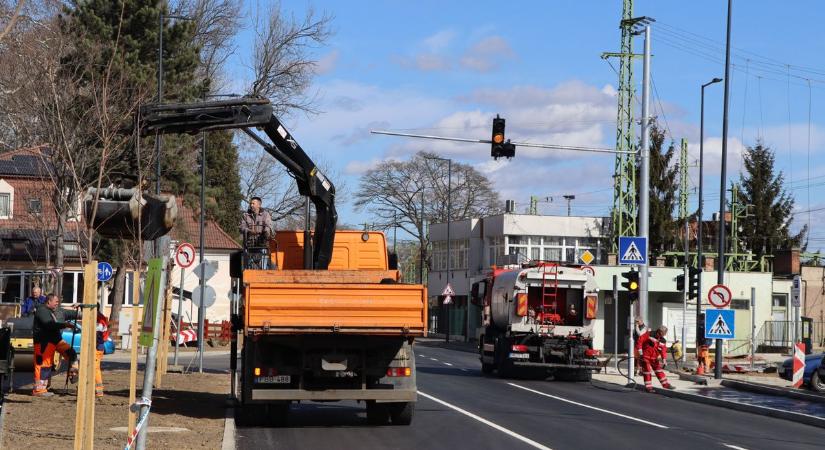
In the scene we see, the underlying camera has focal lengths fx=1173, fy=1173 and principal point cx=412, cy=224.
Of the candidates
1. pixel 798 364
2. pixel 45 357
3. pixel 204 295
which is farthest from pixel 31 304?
pixel 798 364

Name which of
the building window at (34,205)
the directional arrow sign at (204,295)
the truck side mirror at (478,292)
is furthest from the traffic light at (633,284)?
the building window at (34,205)

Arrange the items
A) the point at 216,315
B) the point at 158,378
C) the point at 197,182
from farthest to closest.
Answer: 1. the point at 216,315
2. the point at 197,182
3. the point at 158,378

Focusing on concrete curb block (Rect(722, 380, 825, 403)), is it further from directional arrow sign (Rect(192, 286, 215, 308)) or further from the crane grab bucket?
the crane grab bucket

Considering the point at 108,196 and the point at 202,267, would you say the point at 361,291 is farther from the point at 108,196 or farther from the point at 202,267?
the point at 202,267

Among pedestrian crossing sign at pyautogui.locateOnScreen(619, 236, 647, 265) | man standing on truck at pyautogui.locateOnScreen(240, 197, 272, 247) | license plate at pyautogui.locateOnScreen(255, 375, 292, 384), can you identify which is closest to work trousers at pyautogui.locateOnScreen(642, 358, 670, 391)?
pedestrian crossing sign at pyautogui.locateOnScreen(619, 236, 647, 265)

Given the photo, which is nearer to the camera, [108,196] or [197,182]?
[108,196]

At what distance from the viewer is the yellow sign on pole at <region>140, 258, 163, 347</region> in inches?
400

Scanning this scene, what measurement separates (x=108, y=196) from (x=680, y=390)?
68.8 feet

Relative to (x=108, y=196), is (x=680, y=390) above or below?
below

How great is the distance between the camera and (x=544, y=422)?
61.1 ft

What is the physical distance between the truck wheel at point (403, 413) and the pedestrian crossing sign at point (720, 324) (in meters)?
14.8

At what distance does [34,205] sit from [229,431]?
33894mm

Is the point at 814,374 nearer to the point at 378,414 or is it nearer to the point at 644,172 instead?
the point at 644,172

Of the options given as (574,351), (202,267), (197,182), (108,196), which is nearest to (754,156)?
(197,182)
